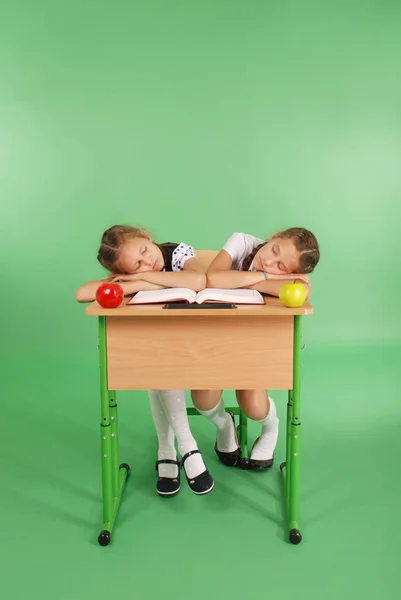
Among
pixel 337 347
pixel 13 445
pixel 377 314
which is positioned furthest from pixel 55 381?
pixel 377 314

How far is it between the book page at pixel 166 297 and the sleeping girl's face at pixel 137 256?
214 mm

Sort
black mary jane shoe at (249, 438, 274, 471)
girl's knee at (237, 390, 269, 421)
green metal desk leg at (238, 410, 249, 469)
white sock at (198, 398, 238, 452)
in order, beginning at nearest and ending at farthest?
girl's knee at (237, 390, 269, 421), white sock at (198, 398, 238, 452), black mary jane shoe at (249, 438, 274, 471), green metal desk leg at (238, 410, 249, 469)

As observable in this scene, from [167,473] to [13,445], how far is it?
0.83m

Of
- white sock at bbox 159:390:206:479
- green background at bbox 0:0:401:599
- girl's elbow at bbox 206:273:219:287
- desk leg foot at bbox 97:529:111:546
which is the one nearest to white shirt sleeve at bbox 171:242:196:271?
girl's elbow at bbox 206:273:219:287

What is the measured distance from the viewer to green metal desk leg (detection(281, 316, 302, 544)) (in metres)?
1.84

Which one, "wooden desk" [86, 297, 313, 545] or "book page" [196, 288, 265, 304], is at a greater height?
"book page" [196, 288, 265, 304]

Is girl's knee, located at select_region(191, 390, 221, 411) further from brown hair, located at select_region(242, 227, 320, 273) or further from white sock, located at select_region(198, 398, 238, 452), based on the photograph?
brown hair, located at select_region(242, 227, 320, 273)

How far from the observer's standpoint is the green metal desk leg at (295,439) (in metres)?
1.84

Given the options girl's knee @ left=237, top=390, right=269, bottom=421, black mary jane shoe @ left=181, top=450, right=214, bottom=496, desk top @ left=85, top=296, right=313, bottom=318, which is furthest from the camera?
girl's knee @ left=237, top=390, right=269, bottom=421

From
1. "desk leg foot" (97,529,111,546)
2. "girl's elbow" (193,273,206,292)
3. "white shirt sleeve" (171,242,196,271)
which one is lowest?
"desk leg foot" (97,529,111,546)

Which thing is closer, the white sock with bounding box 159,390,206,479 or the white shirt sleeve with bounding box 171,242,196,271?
the white sock with bounding box 159,390,206,479

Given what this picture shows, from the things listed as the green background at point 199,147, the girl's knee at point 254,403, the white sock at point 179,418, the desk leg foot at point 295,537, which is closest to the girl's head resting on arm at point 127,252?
the white sock at point 179,418

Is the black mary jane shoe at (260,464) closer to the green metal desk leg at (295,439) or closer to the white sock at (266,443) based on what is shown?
the white sock at (266,443)

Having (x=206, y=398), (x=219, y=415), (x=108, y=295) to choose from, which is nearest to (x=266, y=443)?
(x=219, y=415)
